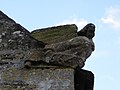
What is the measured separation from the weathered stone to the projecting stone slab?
57 cm

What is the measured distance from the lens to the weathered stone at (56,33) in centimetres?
552

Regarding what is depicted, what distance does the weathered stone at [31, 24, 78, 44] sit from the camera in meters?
5.52

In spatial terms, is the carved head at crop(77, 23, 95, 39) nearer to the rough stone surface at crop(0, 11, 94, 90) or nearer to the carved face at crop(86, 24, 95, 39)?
the carved face at crop(86, 24, 95, 39)

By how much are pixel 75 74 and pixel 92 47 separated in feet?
1.47

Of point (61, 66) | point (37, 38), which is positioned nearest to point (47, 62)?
point (61, 66)

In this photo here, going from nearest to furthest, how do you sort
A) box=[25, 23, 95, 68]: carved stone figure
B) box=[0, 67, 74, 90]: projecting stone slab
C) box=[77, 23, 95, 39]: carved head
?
box=[0, 67, 74, 90]: projecting stone slab < box=[25, 23, 95, 68]: carved stone figure < box=[77, 23, 95, 39]: carved head

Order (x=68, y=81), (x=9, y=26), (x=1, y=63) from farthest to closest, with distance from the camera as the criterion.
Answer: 1. (x=9, y=26)
2. (x=1, y=63)
3. (x=68, y=81)

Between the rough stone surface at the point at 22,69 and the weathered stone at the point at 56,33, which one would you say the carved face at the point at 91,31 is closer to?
the weathered stone at the point at 56,33

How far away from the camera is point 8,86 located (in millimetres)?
5074

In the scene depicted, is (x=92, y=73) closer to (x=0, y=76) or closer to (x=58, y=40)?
(x=58, y=40)

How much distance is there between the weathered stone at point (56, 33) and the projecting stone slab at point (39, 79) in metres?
0.57

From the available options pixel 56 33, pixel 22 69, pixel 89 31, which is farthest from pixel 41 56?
pixel 89 31

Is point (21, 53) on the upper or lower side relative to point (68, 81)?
upper

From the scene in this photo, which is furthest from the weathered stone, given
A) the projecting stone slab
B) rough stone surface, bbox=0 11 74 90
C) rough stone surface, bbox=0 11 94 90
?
the projecting stone slab
